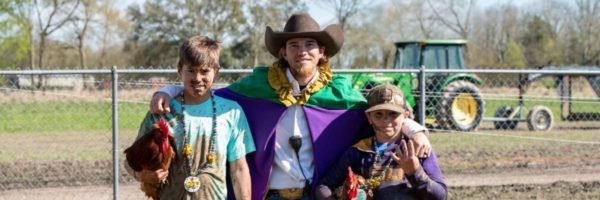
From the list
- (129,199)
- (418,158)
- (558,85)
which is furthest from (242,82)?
(558,85)

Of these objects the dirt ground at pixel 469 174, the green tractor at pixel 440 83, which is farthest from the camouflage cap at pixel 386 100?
the green tractor at pixel 440 83

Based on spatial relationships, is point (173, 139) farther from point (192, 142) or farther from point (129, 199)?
point (129, 199)

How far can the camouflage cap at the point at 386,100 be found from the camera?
139 inches

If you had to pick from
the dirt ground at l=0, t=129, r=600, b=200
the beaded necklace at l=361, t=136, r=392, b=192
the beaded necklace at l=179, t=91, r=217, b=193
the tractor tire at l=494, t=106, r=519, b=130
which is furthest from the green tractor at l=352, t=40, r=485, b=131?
the beaded necklace at l=179, t=91, r=217, b=193

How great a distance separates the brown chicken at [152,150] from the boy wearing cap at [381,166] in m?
0.77

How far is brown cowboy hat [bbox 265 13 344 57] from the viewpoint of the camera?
364 cm

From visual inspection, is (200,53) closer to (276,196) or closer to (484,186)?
(276,196)

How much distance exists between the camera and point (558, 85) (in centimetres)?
1752

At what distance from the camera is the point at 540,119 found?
53.2 ft

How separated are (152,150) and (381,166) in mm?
1083

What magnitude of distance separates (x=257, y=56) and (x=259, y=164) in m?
38.6

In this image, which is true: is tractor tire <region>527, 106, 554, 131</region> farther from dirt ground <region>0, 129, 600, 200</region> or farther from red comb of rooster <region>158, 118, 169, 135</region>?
red comb of rooster <region>158, 118, 169, 135</region>

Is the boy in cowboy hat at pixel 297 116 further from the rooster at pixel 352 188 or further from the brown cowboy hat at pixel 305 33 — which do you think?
the rooster at pixel 352 188

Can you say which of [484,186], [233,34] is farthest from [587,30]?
[484,186]
